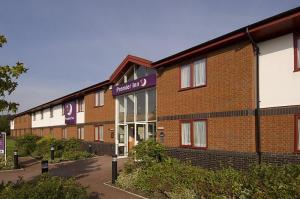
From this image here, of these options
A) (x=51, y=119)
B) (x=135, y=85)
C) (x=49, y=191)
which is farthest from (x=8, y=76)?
(x=51, y=119)

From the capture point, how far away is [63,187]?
30.6ft

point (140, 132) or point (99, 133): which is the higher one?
point (140, 132)

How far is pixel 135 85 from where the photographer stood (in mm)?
22328

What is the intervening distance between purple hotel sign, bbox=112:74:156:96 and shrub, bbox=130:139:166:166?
4.85m

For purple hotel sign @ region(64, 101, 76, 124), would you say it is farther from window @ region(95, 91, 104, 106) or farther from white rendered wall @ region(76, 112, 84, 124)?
window @ region(95, 91, 104, 106)

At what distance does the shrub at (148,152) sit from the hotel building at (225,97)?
5.05 feet

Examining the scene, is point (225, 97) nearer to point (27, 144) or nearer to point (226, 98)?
point (226, 98)

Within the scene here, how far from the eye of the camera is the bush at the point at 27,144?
3177cm

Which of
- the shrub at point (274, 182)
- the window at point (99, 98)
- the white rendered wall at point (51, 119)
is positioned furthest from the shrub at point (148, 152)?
the white rendered wall at point (51, 119)

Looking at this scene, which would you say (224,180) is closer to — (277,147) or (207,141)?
(277,147)

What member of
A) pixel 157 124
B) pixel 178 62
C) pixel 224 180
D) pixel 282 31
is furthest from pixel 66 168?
pixel 282 31

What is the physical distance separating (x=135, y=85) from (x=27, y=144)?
14.1 m

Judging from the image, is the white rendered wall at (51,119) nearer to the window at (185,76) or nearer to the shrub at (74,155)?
the shrub at (74,155)

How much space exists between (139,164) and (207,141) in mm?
2882
